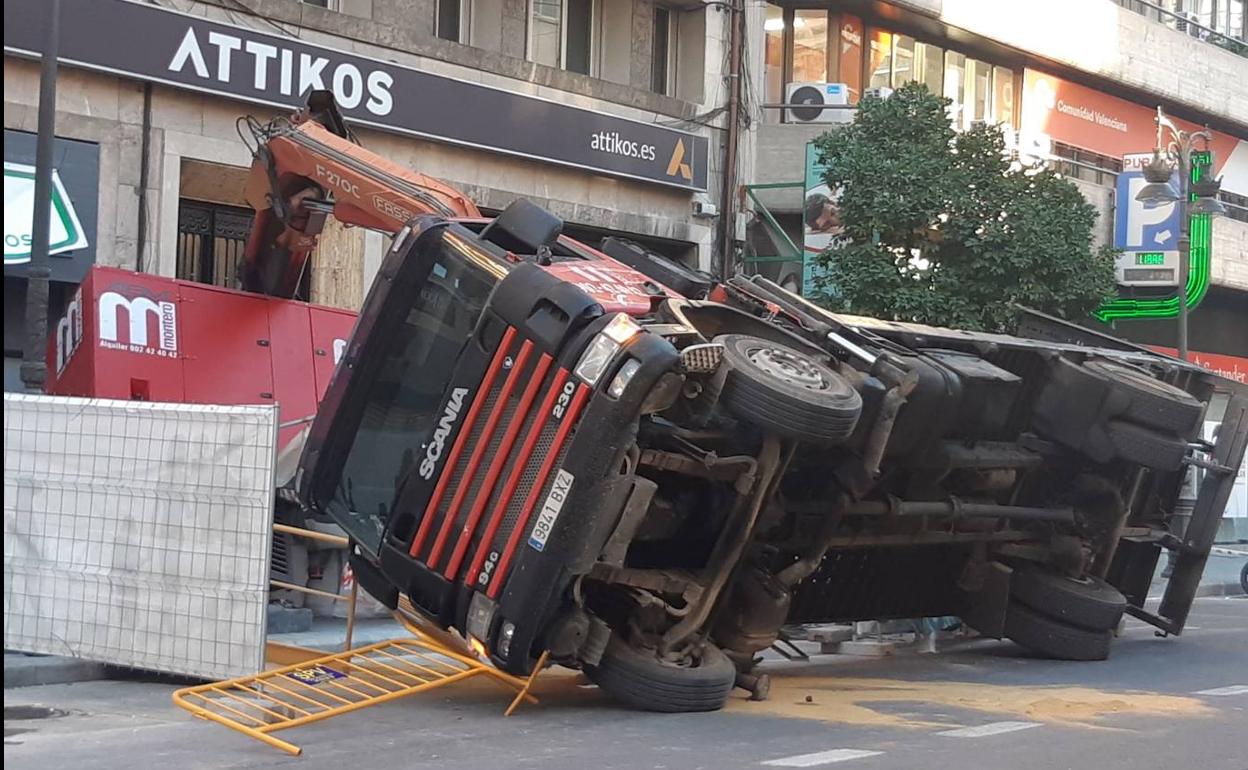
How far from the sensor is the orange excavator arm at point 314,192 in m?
9.59

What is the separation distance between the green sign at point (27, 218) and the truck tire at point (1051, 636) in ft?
28.5

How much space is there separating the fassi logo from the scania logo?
880cm

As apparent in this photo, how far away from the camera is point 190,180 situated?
1658 centimetres

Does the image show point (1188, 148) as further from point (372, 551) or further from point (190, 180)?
point (372, 551)

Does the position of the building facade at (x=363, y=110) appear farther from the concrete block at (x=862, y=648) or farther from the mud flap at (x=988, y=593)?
the mud flap at (x=988, y=593)

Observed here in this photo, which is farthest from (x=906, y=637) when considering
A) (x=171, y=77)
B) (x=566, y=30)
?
(x=566, y=30)

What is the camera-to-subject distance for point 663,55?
21453mm

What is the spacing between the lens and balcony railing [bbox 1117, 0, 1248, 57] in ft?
99.8

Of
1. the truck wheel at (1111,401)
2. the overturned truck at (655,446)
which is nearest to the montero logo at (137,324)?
the overturned truck at (655,446)

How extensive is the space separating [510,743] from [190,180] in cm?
1100

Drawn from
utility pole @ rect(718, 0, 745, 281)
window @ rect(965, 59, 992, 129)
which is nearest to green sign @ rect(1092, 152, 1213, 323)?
window @ rect(965, 59, 992, 129)

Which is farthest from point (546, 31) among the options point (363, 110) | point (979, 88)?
point (979, 88)

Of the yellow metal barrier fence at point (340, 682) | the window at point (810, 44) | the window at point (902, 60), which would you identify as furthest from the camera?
the window at point (902, 60)

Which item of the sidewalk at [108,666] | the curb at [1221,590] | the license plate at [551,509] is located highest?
the license plate at [551,509]
